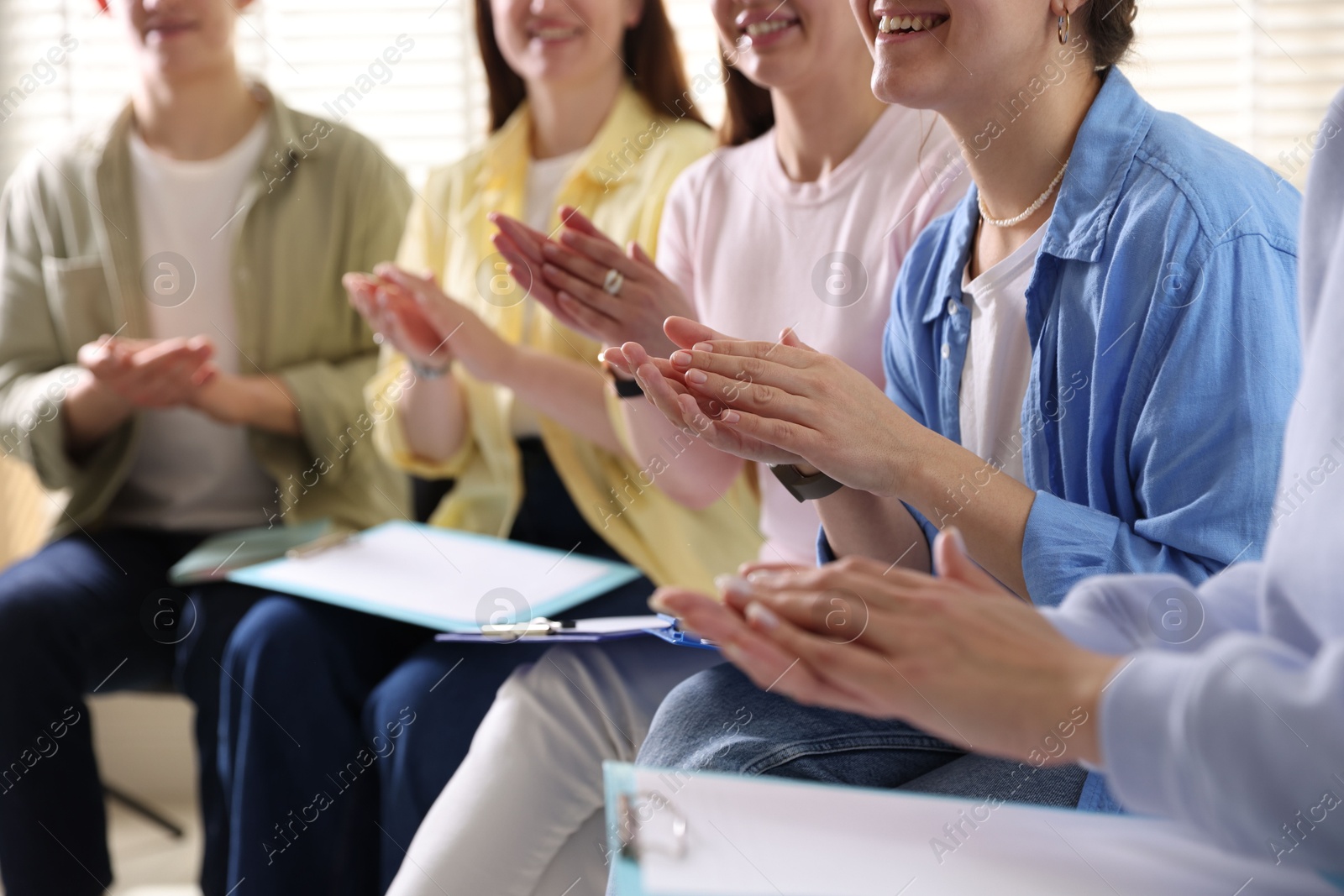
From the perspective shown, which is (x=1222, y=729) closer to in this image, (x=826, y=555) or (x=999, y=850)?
(x=999, y=850)

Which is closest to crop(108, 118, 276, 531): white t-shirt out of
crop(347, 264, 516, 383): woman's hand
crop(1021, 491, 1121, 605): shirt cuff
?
crop(347, 264, 516, 383): woman's hand

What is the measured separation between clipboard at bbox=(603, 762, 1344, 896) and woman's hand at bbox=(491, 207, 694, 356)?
65 centimetres

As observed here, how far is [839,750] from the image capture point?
2.81ft

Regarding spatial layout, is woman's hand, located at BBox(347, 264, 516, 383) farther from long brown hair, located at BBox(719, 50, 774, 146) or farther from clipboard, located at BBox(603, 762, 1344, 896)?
clipboard, located at BBox(603, 762, 1344, 896)

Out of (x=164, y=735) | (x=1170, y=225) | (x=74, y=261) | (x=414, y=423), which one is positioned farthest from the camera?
(x=164, y=735)

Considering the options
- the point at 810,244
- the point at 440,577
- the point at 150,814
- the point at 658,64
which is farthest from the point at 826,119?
the point at 150,814

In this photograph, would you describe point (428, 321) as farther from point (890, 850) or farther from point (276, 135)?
point (890, 850)

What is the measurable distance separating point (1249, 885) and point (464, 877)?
632mm

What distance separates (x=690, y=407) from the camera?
0.85 m

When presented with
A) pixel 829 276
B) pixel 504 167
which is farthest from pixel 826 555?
pixel 504 167

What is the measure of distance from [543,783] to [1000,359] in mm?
526

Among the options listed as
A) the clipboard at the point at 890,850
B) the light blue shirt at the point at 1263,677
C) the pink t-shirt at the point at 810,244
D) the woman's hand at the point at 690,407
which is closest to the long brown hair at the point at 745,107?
the pink t-shirt at the point at 810,244

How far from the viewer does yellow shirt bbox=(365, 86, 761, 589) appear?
1407 mm

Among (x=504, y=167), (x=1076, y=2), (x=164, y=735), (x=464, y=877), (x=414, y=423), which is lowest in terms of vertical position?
(x=164, y=735)
